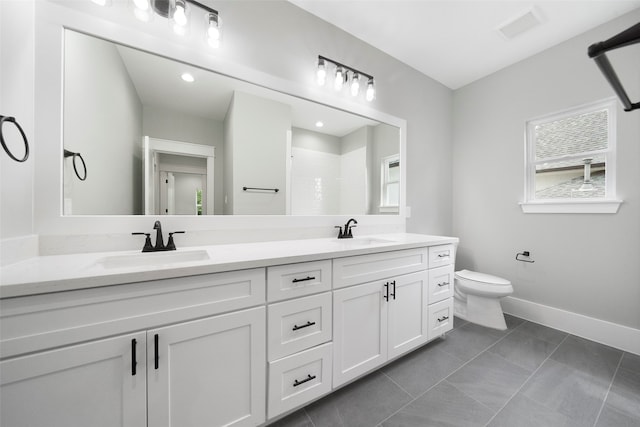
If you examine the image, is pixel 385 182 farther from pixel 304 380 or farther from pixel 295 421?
pixel 295 421

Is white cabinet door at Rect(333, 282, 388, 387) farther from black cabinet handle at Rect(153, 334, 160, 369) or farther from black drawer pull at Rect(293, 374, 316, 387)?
black cabinet handle at Rect(153, 334, 160, 369)

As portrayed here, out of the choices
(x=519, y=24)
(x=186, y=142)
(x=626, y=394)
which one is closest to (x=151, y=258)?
(x=186, y=142)

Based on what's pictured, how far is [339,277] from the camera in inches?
48.4

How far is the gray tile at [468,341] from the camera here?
172cm

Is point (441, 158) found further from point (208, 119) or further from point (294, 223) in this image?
point (208, 119)

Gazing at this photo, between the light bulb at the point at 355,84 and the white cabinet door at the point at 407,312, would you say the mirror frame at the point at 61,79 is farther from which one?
the white cabinet door at the point at 407,312

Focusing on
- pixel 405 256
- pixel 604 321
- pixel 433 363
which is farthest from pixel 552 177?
pixel 433 363

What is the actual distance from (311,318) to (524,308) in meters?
2.44

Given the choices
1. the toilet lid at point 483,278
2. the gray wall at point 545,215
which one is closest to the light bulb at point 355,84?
the gray wall at point 545,215

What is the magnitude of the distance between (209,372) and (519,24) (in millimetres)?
3191

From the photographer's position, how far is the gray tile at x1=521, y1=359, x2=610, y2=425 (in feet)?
4.01

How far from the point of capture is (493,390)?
4.43 feet

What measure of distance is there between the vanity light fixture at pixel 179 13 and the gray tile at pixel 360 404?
217 cm

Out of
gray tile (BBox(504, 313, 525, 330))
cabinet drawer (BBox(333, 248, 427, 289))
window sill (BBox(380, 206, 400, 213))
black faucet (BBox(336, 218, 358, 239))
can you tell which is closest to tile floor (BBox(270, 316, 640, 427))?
gray tile (BBox(504, 313, 525, 330))
